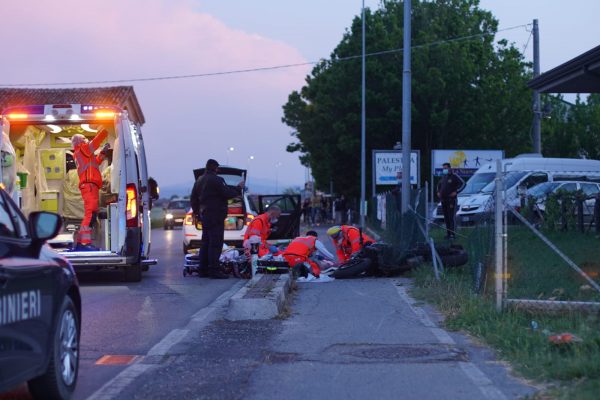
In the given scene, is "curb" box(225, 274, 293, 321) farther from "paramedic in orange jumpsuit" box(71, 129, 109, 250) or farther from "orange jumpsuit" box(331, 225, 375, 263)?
"orange jumpsuit" box(331, 225, 375, 263)

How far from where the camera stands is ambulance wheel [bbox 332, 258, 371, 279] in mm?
14352

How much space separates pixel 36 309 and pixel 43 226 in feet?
1.87

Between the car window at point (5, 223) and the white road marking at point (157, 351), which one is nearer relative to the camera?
the car window at point (5, 223)

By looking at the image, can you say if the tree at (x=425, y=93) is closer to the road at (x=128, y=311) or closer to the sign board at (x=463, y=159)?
the sign board at (x=463, y=159)

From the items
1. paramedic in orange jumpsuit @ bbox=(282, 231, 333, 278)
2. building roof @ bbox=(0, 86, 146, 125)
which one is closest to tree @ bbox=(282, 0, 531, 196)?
building roof @ bbox=(0, 86, 146, 125)

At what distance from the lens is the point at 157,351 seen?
8.05m

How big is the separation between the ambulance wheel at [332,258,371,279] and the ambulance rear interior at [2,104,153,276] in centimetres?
316

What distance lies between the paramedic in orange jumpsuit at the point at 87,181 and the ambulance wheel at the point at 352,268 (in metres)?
3.98

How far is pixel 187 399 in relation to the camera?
245 inches

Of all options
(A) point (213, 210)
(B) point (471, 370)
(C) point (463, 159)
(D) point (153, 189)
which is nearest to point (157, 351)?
(B) point (471, 370)

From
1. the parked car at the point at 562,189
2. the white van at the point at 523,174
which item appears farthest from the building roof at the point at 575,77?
the white van at the point at 523,174

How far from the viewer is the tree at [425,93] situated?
4284cm

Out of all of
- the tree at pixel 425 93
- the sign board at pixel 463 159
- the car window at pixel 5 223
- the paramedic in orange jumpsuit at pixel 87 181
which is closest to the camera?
the car window at pixel 5 223

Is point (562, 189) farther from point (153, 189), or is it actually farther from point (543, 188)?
point (153, 189)
